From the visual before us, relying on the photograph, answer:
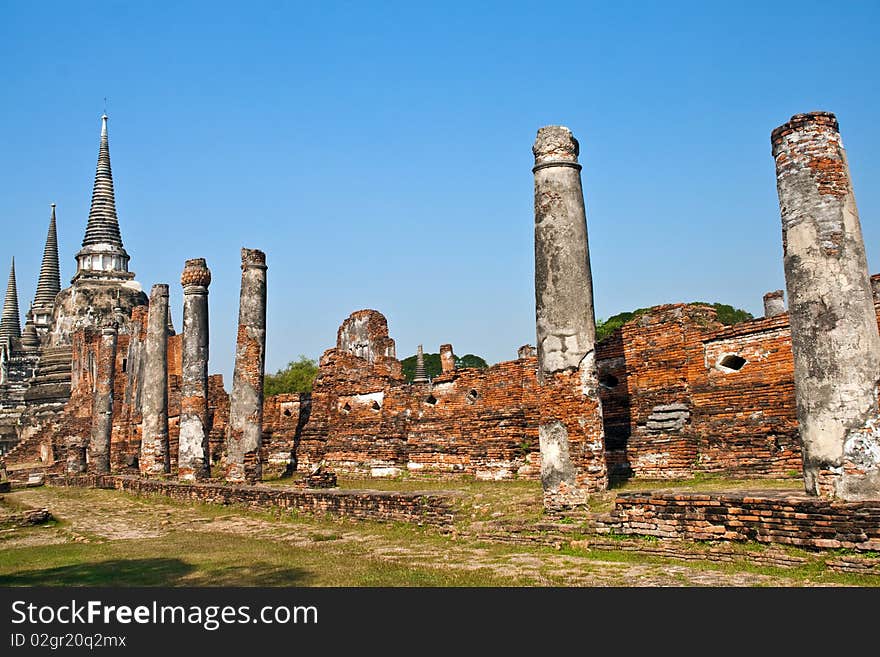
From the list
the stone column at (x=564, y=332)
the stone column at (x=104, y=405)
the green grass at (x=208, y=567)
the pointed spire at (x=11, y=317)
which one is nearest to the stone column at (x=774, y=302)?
the stone column at (x=564, y=332)

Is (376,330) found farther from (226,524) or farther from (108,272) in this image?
(108,272)

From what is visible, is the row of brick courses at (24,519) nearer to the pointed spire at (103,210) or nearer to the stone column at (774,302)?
the stone column at (774,302)

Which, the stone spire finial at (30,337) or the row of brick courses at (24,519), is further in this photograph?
the stone spire finial at (30,337)

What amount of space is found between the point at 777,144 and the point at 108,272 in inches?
2005

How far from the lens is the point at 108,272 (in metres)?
52.3

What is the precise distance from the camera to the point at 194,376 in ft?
63.2

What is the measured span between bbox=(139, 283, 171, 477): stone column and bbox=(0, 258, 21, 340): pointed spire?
50.6 meters

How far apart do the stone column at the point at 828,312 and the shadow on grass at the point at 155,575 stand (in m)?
4.99

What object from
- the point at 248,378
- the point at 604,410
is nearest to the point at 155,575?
Answer: the point at 604,410

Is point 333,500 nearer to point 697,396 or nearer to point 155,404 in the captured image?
point 697,396

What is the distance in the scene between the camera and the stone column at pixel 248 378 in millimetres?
17484

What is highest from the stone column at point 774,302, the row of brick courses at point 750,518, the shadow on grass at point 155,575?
the stone column at point 774,302

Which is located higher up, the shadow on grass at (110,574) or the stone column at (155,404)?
the stone column at (155,404)

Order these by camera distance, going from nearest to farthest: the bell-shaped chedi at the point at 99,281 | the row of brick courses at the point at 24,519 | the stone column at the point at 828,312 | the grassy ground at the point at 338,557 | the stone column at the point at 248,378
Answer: the grassy ground at the point at 338,557, the stone column at the point at 828,312, the row of brick courses at the point at 24,519, the stone column at the point at 248,378, the bell-shaped chedi at the point at 99,281
